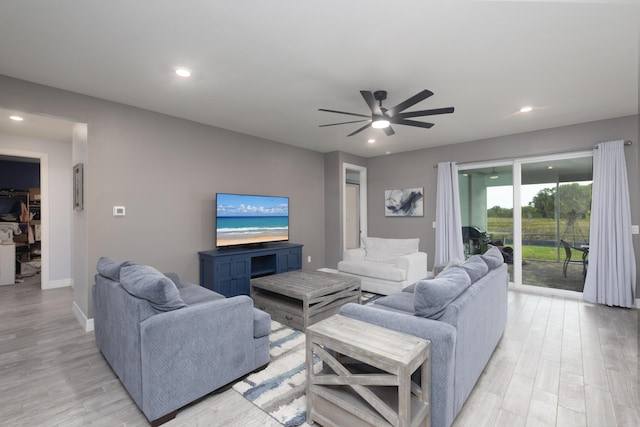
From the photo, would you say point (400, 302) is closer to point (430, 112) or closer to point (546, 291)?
point (430, 112)

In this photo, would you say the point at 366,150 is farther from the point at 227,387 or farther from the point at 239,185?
the point at 227,387

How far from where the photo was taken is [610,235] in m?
3.96

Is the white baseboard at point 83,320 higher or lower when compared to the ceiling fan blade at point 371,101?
lower

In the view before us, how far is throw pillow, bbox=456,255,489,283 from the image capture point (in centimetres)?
227

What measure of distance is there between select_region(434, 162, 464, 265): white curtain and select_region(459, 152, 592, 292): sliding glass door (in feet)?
1.04

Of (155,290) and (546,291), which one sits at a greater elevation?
(155,290)

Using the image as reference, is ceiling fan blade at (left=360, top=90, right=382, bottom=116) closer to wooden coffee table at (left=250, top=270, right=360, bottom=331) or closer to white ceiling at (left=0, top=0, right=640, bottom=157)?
white ceiling at (left=0, top=0, right=640, bottom=157)

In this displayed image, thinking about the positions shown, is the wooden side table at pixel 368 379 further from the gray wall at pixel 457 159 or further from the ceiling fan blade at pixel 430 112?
the gray wall at pixel 457 159

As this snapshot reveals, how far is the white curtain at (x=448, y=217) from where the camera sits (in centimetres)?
527

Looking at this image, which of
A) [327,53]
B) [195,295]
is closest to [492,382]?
[195,295]

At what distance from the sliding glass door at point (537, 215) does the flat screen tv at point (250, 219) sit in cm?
343

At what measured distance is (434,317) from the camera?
1783 mm

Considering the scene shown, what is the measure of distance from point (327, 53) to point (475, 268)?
6.93ft

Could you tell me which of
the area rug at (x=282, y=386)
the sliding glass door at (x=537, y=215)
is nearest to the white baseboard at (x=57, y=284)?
the area rug at (x=282, y=386)
